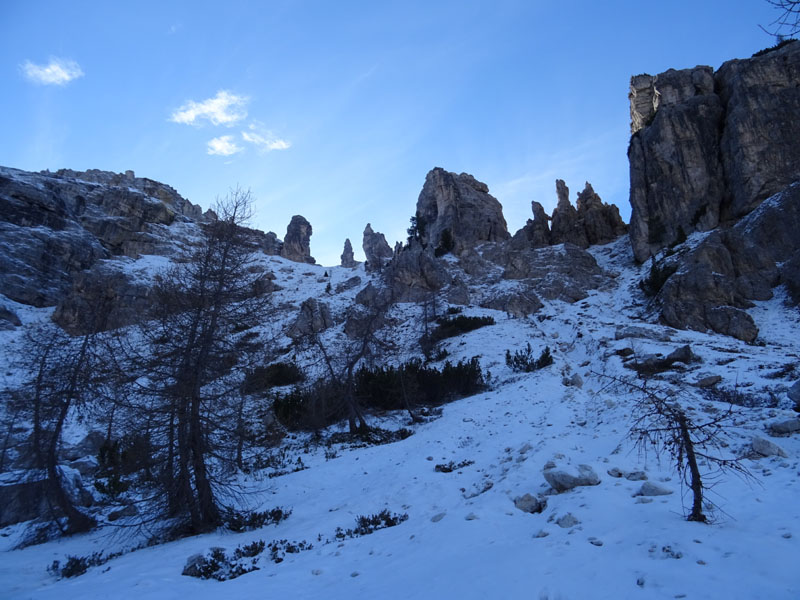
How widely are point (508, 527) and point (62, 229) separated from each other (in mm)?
67293

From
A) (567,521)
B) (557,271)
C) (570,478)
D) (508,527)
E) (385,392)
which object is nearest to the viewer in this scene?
(567,521)

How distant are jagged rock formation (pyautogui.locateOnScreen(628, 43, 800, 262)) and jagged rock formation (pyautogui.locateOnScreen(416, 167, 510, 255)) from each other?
20698 millimetres

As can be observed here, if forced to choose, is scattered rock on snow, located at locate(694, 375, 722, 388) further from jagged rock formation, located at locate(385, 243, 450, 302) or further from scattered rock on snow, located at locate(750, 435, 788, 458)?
jagged rock formation, located at locate(385, 243, 450, 302)

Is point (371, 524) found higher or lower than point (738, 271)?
lower

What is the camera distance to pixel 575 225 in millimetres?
55094

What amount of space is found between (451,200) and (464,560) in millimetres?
63820

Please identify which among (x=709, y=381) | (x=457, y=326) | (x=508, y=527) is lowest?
(x=508, y=527)

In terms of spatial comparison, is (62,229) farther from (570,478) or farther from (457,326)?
(570,478)

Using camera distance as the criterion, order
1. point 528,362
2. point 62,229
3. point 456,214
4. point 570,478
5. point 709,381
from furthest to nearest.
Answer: point 456,214
point 62,229
point 528,362
point 709,381
point 570,478

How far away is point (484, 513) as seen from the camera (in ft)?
19.8

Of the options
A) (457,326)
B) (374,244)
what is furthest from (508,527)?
(374,244)

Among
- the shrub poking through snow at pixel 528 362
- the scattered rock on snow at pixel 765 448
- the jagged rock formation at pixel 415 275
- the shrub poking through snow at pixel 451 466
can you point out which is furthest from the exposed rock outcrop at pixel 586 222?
the scattered rock on snow at pixel 765 448

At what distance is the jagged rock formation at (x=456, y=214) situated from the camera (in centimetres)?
6016

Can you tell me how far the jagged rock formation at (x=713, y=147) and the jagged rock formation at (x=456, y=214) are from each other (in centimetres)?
2070
